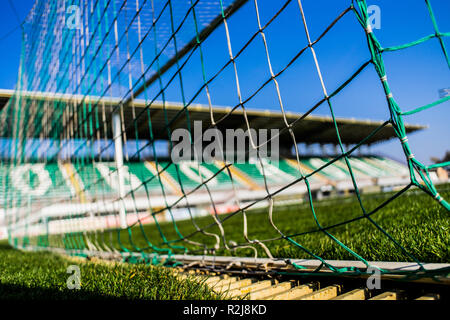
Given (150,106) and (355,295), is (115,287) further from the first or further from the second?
(150,106)

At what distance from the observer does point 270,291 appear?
4.25 feet

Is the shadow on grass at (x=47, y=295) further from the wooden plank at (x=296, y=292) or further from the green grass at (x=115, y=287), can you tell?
the wooden plank at (x=296, y=292)

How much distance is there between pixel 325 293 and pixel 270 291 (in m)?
0.21

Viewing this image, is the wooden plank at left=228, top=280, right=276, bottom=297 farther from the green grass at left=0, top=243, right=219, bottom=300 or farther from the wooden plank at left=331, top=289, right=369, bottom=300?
the wooden plank at left=331, top=289, right=369, bottom=300

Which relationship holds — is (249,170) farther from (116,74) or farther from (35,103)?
(116,74)

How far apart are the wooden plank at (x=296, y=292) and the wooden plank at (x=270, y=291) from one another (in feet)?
0.17

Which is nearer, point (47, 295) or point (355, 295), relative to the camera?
point (355, 295)

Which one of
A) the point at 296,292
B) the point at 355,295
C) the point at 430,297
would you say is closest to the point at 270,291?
the point at 296,292

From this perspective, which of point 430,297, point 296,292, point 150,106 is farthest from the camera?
point 150,106

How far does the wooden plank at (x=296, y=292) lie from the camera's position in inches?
47.6

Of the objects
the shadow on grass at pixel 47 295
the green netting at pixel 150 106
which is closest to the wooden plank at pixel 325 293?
the green netting at pixel 150 106

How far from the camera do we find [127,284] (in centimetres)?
134

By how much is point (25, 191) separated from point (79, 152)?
2954mm

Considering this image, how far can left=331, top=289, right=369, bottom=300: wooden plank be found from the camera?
42.7 inches
